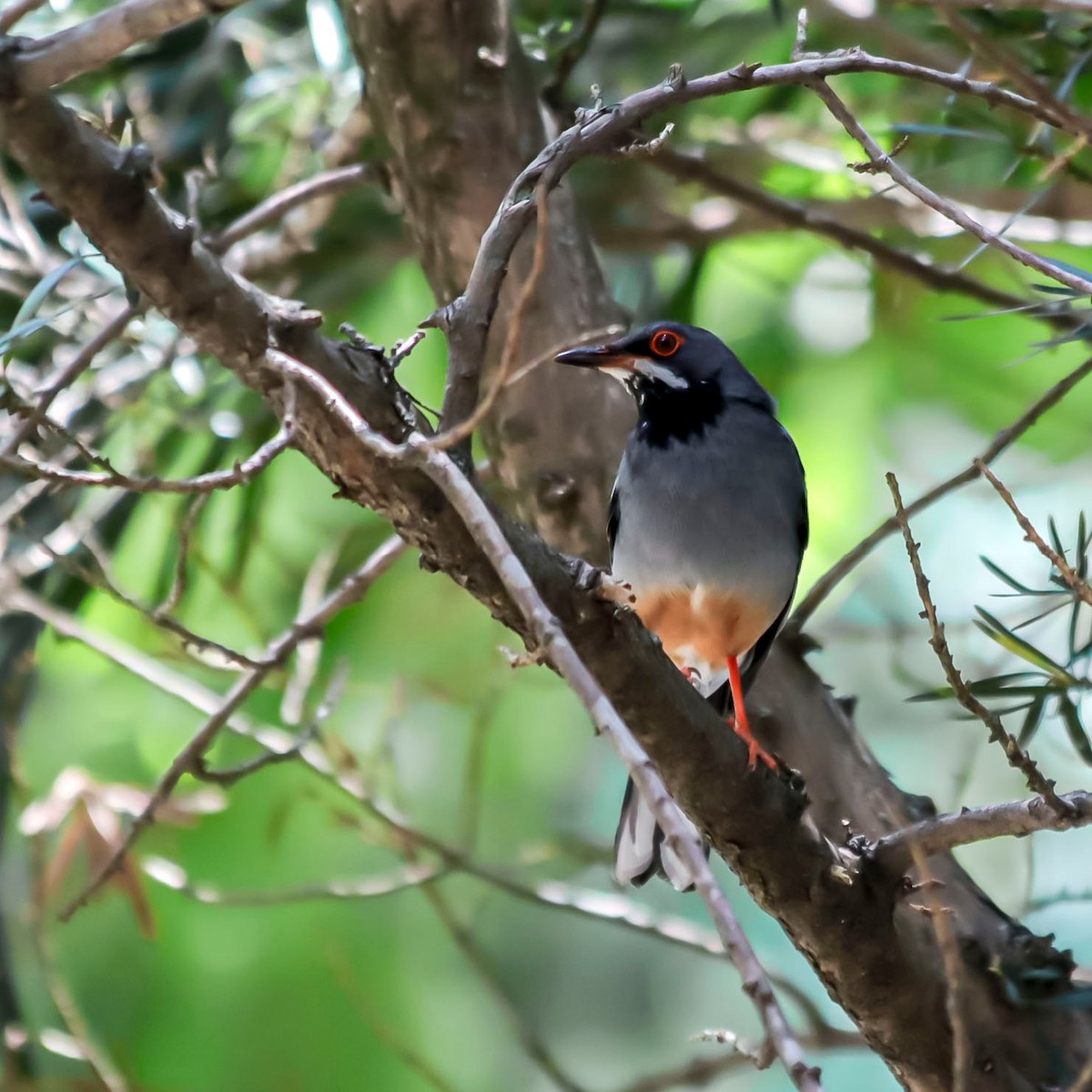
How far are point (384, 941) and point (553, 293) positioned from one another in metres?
4.14

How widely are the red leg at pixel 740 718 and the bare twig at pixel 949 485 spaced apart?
228 millimetres

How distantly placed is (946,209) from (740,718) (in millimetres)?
1746

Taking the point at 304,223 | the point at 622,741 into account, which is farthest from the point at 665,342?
the point at 622,741

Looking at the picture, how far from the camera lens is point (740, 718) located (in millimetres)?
3623

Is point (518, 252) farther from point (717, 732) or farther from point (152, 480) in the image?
point (152, 480)

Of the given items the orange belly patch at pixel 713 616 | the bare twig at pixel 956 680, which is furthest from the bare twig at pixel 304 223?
the bare twig at pixel 956 680

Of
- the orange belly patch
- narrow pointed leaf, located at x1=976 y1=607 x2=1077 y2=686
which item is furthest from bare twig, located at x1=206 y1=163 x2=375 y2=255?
narrow pointed leaf, located at x1=976 y1=607 x2=1077 y2=686

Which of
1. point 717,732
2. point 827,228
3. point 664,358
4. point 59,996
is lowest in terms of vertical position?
point 59,996

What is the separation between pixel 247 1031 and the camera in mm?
6277

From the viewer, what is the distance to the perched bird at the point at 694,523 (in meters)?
3.93

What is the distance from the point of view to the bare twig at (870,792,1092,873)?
233cm

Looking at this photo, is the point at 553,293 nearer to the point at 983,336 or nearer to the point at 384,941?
the point at 983,336

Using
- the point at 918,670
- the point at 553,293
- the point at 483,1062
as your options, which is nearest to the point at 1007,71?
the point at 553,293

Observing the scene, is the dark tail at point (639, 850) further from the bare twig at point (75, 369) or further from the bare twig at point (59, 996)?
the bare twig at point (59, 996)
